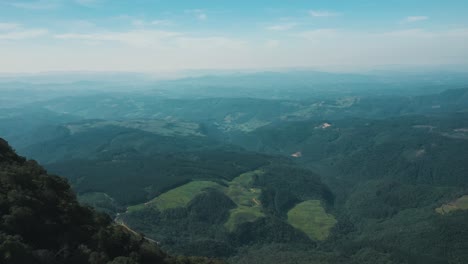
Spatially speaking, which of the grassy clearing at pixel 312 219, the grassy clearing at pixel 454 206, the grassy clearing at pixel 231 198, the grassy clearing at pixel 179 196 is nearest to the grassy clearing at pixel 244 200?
the grassy clearing at pixel 231 198

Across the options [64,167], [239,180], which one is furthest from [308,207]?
[64,167]

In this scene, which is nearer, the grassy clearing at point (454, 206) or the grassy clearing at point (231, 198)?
the grassy clearing at point (231, 198)

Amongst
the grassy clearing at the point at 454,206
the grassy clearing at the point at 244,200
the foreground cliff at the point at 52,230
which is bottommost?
the grassy clearing at the point at 244,200

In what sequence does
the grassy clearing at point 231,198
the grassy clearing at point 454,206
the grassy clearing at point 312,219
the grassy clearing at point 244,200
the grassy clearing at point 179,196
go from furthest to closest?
the grassy clearing at point 179,196
the grassy clearing at point 312,219
the grassy clearing at point 454,206
the grassy clearing at point 231,198
the grassy clearing at point 244,200

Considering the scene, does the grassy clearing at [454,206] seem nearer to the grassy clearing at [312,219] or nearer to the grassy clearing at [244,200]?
the grassy clearing at [312,219]

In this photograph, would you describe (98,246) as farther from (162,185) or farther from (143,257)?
(162,185)

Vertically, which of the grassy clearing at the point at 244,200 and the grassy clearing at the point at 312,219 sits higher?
the grassy clearing at the point at 244,200

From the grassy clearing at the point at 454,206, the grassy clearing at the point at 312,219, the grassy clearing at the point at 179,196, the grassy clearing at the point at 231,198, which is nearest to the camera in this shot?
the grassy clearing at the point at 231,198

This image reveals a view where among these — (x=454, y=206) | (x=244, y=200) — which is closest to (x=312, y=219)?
(x=244, y=200)
